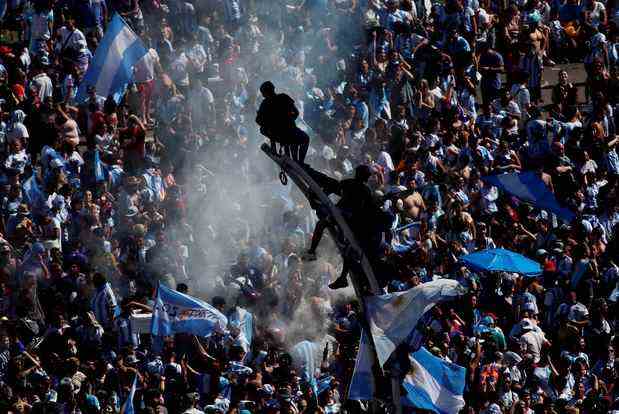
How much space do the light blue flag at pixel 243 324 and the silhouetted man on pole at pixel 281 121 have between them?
5.69 m

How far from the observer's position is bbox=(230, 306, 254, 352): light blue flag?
27281 mm

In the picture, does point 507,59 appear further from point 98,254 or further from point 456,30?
point 98,254

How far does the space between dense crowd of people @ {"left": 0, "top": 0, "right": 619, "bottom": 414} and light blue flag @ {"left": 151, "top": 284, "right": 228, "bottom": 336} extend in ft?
1.17

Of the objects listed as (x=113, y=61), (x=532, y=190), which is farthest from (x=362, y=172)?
(x=113, y=61)

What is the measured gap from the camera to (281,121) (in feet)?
72.2

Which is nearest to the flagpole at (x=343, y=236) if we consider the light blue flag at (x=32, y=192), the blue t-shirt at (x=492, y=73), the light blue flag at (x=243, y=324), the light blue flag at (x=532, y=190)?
the light blue flag at (x=243, y=324)

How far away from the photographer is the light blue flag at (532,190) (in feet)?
98.1

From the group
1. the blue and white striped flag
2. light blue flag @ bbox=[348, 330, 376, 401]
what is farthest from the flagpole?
the blue and white striped flag

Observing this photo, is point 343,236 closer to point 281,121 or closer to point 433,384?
point 281,121

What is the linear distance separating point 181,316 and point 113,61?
633 cm

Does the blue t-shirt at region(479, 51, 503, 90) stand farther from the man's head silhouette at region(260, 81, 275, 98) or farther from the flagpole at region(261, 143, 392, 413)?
the man's head silhouette at region(260, 81, 275, 98)

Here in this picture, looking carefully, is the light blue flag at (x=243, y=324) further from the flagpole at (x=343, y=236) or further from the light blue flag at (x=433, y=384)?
the flagpole at (x=343, y=236)

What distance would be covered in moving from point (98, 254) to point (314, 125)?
248 inches

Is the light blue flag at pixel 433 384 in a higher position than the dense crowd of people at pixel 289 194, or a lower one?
lower
